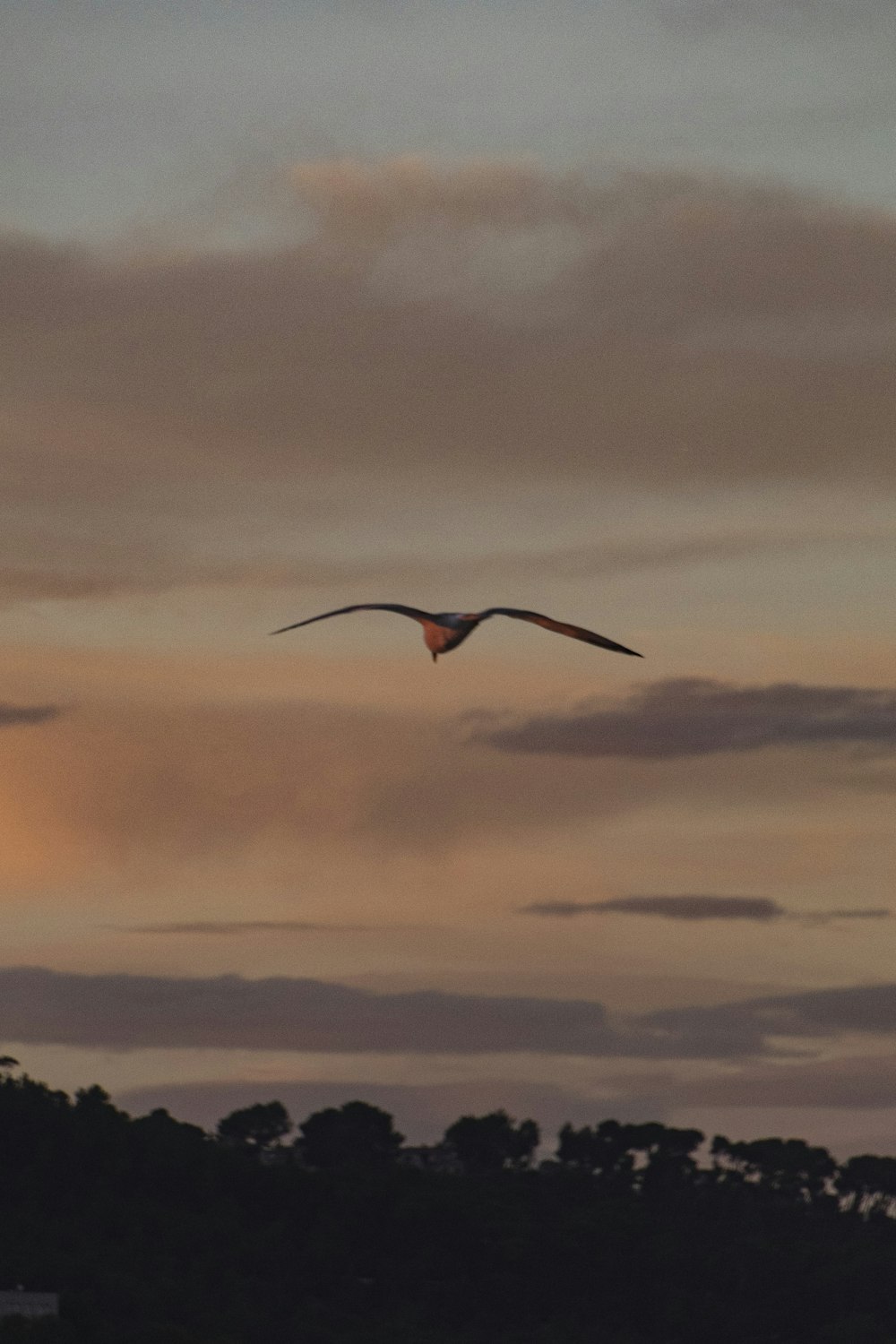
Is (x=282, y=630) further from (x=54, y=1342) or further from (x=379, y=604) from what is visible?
(x=54, y=1342)

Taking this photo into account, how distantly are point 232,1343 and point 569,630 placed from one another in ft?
480

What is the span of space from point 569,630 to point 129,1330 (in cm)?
15154

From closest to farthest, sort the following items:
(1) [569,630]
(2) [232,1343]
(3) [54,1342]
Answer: (1) [569,630], (3) [54,1342], (2) [232,1343]

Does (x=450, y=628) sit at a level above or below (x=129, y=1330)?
above

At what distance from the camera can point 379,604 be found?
49.8 metres

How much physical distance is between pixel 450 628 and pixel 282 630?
3.24m

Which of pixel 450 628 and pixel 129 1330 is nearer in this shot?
pixel 450 628

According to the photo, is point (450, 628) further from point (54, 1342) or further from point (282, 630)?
point (54, 1342)

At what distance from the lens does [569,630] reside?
48.3 meters

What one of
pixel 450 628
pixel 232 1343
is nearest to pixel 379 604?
pixel 450 628

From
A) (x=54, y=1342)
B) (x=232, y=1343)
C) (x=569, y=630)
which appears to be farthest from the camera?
(x=232, y=1343)

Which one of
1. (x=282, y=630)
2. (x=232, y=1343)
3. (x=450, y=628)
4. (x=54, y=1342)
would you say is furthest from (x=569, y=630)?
(x=232, y=1343)

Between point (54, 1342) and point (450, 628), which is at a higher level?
point (450, 628)

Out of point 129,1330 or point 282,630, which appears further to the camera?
point 129,1330
